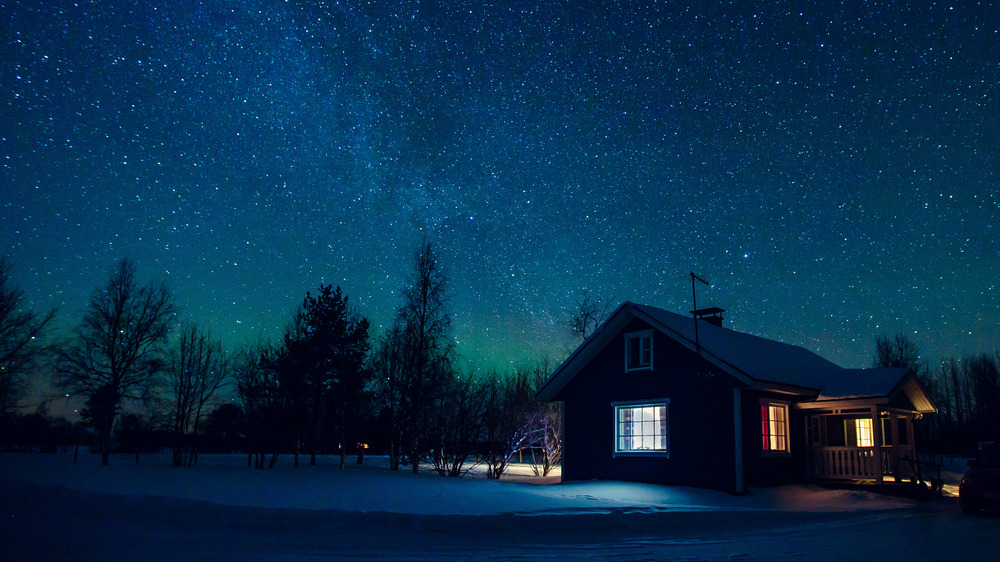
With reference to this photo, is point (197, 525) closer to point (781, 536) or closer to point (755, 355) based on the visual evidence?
point (781, 536)

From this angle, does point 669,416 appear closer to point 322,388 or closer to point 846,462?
point 846,462

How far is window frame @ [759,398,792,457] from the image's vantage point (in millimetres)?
19906

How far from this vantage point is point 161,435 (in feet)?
163

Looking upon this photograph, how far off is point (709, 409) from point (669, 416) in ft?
4.59

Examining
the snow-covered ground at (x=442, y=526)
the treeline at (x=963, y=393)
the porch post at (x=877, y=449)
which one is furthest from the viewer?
the treeline at (x=963, y=393)

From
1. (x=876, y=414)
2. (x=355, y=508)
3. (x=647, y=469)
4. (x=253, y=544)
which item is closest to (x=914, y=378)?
(x=876, y=414)

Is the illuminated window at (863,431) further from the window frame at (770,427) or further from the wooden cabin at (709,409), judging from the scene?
the window frame at (770,427)

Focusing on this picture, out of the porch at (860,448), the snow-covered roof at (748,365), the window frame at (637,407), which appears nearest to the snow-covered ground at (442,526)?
the porch at (860,448)

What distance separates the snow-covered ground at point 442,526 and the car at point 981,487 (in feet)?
1.90

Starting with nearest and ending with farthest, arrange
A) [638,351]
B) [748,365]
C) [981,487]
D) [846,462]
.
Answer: [981,487], [748,365], [846,462], [638,351]

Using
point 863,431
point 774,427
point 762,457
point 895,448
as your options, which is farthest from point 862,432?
point 762,457

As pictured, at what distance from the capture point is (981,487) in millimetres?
14672

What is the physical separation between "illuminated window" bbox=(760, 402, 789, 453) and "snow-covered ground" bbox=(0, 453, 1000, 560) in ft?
12.1

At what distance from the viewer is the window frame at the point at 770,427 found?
19.9 m
